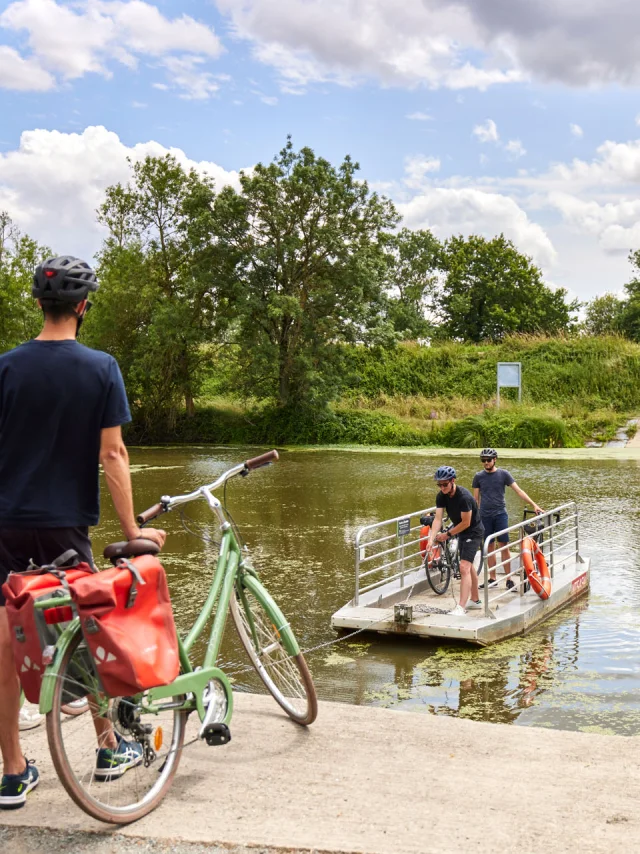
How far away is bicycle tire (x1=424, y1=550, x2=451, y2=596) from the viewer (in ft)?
36.0

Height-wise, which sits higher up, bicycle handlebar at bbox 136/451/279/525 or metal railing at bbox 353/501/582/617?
bicycle handlebar at bbox 136/451/279/525

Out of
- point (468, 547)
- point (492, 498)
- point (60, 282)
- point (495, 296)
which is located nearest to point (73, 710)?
point (60, 282)

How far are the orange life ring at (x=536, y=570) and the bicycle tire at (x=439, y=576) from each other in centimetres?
105

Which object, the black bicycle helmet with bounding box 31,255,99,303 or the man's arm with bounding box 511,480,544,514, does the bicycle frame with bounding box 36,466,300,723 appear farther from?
the man's arm with bounding box 511,480,544,514

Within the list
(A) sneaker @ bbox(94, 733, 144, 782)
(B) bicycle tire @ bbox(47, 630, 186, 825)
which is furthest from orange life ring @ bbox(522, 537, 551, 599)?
(A) sneaker @ bbox(94, 733, 144, 782)

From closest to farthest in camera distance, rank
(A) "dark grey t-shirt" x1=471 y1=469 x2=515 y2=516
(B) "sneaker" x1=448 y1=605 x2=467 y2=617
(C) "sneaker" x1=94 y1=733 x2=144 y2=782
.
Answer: (C) "sneaker" x1=94 y1=733 x2=144 y2=782 → (B) "sneaker" x1=448 y1=605 x2=467 y2=617 → (A) "dark grey t-shirt" x1=471 y1=469 x2=515 y2=516

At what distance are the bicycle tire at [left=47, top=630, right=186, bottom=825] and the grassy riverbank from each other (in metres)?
29.3

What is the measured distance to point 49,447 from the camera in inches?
144

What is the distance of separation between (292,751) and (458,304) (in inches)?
2485

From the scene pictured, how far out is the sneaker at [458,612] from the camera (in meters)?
9.43

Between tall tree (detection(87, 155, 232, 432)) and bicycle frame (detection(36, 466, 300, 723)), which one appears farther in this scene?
tall tree (detection(87, 155, 232, 432))

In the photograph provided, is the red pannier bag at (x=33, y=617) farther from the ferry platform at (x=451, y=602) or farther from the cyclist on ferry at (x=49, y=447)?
the ferry platform at (x=451, y=602)

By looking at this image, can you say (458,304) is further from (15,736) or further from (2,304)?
(15,736)

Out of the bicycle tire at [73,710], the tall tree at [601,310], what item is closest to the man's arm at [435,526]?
the bicycle tire at [73,710]
